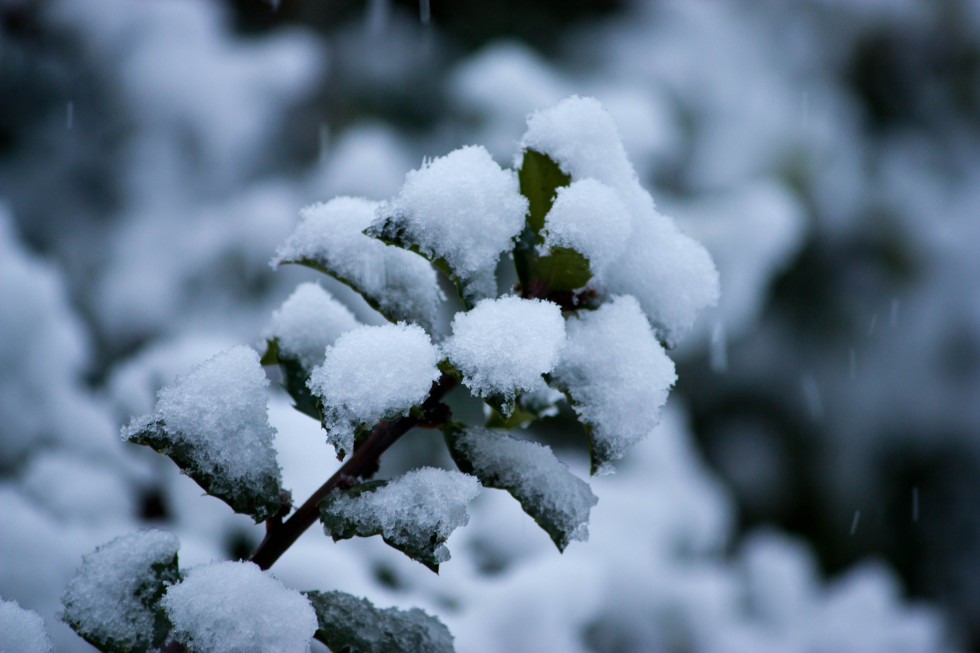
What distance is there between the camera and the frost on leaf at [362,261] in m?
0.46

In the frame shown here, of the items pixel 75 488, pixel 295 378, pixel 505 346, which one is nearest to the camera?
pixel 505 346

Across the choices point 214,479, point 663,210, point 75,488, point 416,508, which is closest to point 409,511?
point 416,508

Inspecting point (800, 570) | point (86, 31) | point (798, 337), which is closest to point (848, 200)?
point (798, 337)

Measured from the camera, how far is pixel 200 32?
1923 millimetres

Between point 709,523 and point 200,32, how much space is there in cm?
173

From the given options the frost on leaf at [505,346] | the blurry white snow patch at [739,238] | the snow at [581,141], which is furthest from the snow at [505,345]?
the blurry white snow patch at [739,238]

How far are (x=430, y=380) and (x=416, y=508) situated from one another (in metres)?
0.07

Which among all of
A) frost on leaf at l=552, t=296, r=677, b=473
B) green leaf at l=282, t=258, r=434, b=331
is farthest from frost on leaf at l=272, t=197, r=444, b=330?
frost on leaf at l=552, t=296, r=677, b=473

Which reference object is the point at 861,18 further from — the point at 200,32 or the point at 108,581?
the point at 108,581

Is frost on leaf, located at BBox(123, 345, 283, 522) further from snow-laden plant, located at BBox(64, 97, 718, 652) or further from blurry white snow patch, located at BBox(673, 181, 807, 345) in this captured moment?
blurry white snow patch, located at BBox(673, 181, 807, 345)

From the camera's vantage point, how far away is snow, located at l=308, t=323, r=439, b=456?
38 centimetres

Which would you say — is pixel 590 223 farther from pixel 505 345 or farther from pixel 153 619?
pixel 153 619

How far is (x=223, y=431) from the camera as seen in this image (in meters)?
0.42

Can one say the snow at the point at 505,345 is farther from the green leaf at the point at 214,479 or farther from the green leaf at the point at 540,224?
the green leaf at the point at 214,479
